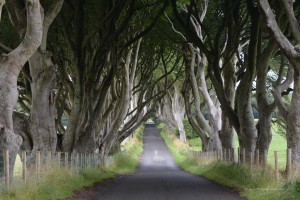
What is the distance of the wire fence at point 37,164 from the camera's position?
12.4 m

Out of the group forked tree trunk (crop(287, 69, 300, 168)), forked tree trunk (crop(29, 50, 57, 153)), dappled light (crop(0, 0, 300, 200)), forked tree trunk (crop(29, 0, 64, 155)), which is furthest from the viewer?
forked tree trunk (crop(29, 50, 57, 153))

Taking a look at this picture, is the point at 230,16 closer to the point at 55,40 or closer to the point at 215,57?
the point at 215,57

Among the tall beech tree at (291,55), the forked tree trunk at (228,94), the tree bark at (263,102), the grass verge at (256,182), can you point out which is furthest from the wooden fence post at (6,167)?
the forked tree trunk at (228,94)

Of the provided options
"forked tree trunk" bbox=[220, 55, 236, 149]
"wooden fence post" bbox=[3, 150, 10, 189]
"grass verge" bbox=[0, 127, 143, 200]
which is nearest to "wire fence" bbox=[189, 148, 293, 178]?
"forked tree trunk" bbox=[220, 55, 236, 149]

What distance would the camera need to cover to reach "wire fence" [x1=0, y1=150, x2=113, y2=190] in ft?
40.7

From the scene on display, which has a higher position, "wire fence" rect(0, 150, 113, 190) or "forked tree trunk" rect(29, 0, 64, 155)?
"forked tree trunk" rect(29, 0, 64, 155)

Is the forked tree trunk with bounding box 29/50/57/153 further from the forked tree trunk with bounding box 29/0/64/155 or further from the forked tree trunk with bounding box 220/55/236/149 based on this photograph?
the forked tree trunk with bounding box 220/55/236/149

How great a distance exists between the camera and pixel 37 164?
15.2 metres

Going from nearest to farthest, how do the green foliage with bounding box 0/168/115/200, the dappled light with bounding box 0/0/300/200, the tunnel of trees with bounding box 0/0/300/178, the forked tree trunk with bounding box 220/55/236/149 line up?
the green foliage with bounding box 0/168/115/200 → the dappled light with bounding box 0/0/300/200 → the tunnel of trees with bounding box 0/0/300/178 → the forked tree trunk with bounding box 220/55/236/149

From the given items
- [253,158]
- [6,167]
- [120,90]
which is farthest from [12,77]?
[120,90]

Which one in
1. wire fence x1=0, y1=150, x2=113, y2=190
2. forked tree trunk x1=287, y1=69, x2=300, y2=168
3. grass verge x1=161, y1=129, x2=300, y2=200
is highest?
forked tree trunk x1=287, y1=69, x2=300, y2=168

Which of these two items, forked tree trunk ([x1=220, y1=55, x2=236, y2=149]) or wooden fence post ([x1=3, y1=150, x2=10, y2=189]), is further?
forked tree trunk ([x1=220, y1=55, x2=236, y2=149])

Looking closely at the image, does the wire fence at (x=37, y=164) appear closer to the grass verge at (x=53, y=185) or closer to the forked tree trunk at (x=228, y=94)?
the grass verge at (x=53, y=185)

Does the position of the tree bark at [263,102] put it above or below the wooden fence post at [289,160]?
above
